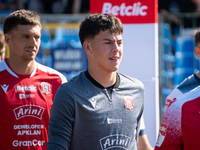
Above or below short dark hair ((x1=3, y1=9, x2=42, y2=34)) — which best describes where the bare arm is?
below

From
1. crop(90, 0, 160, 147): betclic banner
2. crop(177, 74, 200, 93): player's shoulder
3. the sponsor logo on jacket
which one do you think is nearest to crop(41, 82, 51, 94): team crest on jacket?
crop(90, 0, 160, 147): betclic banner

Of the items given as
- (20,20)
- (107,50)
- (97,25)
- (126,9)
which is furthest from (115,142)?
(126,9)

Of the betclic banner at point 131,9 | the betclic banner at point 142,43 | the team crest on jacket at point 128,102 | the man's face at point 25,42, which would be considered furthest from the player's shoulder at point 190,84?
the man's face at point 25,42

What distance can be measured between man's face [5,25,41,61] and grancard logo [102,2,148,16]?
91cm

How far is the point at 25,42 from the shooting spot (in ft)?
10.9

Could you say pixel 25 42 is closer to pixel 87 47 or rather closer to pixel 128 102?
pixel 87 47

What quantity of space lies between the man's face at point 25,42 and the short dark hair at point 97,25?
0.99m

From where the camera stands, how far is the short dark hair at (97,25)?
2402 millimetres

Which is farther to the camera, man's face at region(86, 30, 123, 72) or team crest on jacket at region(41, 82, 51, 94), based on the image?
team crest on jacket at region(41, 82, 51, 94)

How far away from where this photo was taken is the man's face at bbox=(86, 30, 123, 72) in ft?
7.76

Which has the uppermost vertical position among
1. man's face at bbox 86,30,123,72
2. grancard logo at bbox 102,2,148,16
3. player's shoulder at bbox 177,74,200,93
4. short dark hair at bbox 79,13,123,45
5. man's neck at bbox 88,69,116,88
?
grancard logo at bbox 102,2,148,16

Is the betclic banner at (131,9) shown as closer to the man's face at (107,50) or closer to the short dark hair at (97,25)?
the short dark hair at (97,25)

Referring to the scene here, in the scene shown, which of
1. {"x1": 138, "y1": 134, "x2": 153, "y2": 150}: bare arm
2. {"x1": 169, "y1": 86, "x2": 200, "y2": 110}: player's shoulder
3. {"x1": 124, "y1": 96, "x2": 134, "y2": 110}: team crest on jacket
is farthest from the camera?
{"x1": 138, "y1": 134, "x2": 153, "y2": 150}: bare arm

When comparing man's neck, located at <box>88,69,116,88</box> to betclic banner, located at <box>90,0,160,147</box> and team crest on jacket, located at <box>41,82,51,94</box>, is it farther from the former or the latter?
Result: betclic banner, located at <box>90,0,160,147</box>
